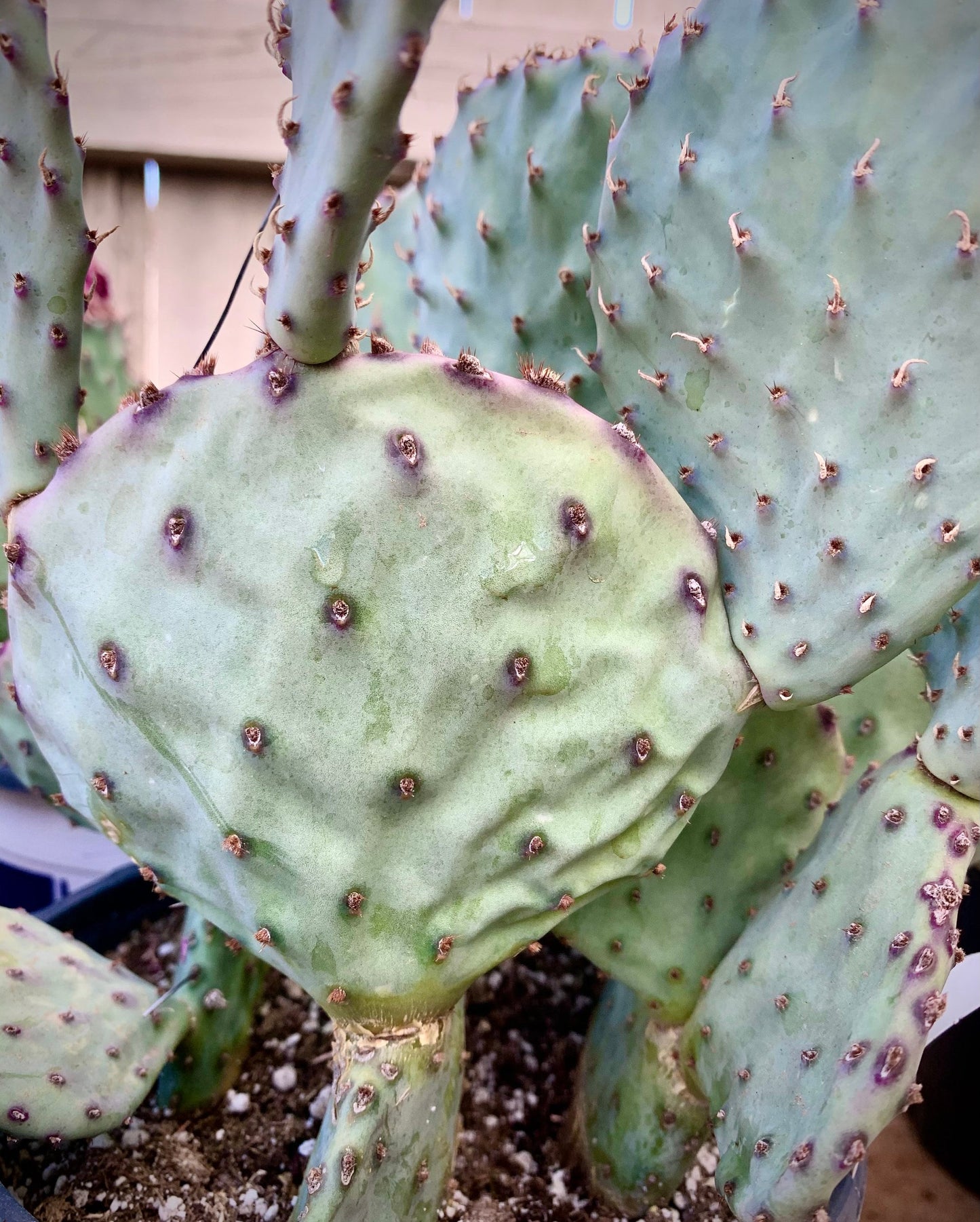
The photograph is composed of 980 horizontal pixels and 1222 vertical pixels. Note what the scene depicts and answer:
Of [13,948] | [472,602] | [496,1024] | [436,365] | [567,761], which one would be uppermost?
[436,365]

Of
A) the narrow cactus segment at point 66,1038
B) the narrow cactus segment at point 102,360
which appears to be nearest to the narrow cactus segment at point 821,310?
the narrow cactus segment at point 66,1038

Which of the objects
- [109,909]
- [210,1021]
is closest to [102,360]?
[109,909]

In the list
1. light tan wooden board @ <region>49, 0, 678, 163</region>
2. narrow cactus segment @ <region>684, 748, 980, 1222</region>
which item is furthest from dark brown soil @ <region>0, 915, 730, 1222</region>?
light tan wooden board @ <region>49, 0, 678, 163</region>

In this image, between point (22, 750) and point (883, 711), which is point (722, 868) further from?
point (22, 750)

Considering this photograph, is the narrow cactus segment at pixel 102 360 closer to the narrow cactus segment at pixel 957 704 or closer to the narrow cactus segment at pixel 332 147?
the narrow cactus segment at pixel 332 147

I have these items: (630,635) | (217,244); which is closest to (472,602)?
(630,635)

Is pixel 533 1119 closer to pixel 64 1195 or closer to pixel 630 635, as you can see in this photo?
pixel 64 1195

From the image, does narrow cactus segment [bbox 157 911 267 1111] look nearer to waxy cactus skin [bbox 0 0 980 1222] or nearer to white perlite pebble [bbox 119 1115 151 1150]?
white perlite pebble [bbox 119 1115 151 1150]
